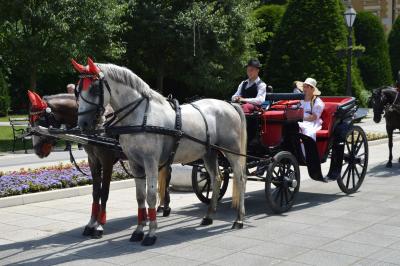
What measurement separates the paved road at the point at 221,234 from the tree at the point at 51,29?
→ 958 centimetres

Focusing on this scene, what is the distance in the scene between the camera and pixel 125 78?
21.7ft

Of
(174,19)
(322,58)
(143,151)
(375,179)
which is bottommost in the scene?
(375,179)

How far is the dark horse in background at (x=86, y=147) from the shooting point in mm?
6949

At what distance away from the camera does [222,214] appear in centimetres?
840

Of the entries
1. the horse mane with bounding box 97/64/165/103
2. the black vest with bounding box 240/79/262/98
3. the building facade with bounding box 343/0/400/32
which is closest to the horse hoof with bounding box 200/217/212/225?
the horse mane with bounding box 97/64/165/103

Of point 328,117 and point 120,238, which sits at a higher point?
point 328,117

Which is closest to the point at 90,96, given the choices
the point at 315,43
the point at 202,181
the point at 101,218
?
the point at 101,218

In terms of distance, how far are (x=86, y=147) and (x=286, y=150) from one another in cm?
324

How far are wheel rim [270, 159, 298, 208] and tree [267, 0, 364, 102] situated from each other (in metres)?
19.3

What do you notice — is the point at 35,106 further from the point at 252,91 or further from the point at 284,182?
the point at 284,182

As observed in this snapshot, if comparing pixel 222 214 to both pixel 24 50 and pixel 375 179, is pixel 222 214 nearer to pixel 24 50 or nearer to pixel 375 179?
pixel 375 179

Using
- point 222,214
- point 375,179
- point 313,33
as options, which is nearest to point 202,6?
point 313,33

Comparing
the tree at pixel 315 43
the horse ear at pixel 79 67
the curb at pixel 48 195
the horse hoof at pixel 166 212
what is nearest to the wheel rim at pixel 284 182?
the horse hoof at pixel 166 212

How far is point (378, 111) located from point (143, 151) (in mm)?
8727
